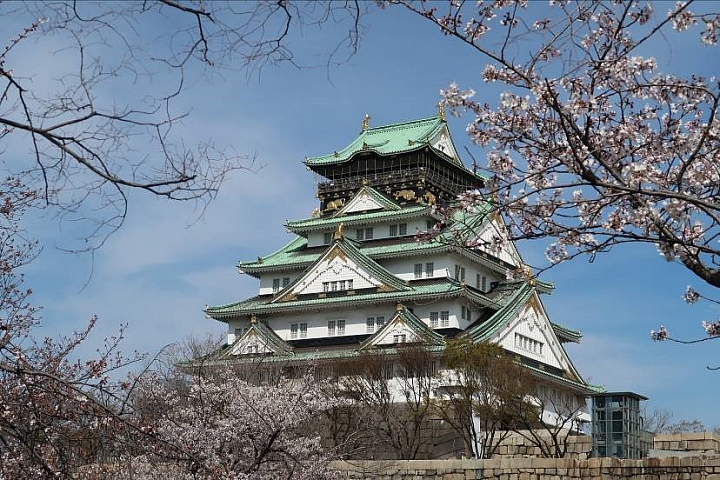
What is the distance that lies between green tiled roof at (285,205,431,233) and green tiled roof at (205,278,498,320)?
3732 millimetres

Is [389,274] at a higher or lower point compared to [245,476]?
higher

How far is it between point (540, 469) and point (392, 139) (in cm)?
3245

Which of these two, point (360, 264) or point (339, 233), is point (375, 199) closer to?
point (339, 233)

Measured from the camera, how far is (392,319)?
143 feet

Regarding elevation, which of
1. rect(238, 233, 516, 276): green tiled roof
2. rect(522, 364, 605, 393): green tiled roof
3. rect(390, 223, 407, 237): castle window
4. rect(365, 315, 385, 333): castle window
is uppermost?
rect(390, 223, 407, 237): castle window

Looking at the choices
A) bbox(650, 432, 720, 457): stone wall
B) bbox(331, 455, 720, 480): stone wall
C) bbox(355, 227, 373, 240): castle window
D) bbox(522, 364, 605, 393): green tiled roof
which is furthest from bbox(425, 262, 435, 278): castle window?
bbox(650, 432, 720, 457): stone wall

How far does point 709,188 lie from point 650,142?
2.55 ft

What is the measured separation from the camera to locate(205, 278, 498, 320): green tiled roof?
145ft

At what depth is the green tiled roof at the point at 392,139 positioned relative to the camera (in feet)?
172

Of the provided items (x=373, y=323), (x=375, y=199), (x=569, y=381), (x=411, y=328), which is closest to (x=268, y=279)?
(x=375, y=199)

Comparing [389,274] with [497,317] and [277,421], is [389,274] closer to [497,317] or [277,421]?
[497,317]

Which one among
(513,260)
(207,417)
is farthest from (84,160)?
(513,260)

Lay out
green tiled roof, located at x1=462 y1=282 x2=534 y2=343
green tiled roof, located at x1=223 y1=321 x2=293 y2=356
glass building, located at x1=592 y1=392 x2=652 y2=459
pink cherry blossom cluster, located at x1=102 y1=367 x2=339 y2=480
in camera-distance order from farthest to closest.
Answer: green tiled roof, located at x1=223 y1=321 x2=293 y2=356
green tiled roof, located at x1=462 y1=282 x2=534 y2=343
glass building, located at x1=592 y1=392 x2=652 y2=459
pink cherry blossom cluster, located at x1=102 y1=367 x2=339 y2=480

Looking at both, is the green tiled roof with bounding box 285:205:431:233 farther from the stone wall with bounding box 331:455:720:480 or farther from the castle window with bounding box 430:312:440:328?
the stone wall with bounding box 331:455:720:480
